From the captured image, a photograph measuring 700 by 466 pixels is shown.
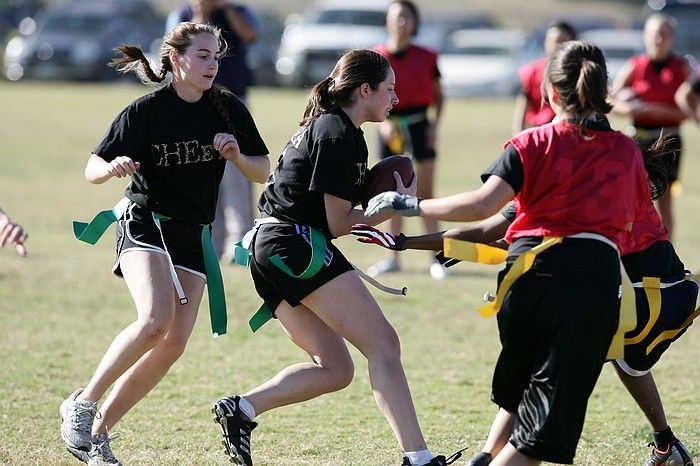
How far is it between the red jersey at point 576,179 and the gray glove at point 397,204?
0.34 meters

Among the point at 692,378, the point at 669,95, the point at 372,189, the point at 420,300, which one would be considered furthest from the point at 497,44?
the point at 372,189

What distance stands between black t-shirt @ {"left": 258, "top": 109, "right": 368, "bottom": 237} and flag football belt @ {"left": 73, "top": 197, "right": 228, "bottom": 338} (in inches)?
17.7

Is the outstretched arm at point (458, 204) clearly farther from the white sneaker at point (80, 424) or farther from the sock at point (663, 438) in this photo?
the sock at point (663, 438)

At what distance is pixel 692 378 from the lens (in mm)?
6871

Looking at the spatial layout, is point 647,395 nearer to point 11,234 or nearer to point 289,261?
point 289,261

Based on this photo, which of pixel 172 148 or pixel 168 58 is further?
pixel 168 58

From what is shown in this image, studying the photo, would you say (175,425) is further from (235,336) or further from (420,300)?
(420,300)

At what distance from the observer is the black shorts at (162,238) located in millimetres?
5066

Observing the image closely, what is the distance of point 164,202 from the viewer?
512cm

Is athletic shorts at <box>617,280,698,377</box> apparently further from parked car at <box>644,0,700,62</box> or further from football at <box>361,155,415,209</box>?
parked car at <box>644,0,700,62</box>

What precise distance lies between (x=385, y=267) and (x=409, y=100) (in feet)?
4.51

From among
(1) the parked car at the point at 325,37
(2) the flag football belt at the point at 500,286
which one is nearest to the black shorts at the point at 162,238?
(2) the flag football belt at the point at 500,286

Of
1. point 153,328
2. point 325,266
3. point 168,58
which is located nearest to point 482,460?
point 325,266

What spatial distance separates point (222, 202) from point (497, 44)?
67.3 feet
